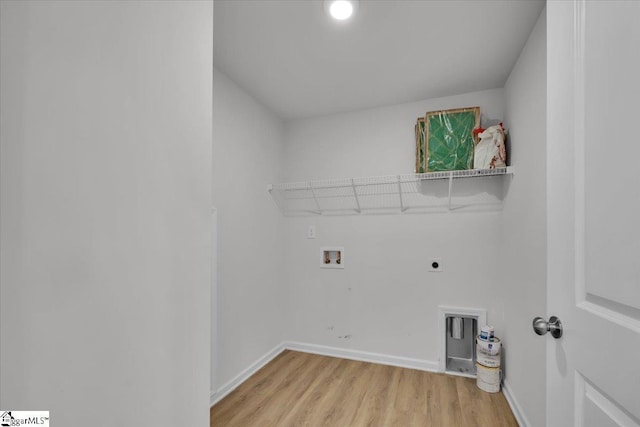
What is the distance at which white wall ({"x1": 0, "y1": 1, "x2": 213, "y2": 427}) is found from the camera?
60 cm

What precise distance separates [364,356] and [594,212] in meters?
2.47

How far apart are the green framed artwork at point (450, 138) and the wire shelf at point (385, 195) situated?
0.10 m

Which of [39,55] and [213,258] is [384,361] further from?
[39,55]

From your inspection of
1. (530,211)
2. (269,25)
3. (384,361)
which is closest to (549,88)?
(530,211)

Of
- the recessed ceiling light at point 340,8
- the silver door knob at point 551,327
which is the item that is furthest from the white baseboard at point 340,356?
the recessed ceiling light at point 340,8

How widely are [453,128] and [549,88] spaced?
5.09 ft

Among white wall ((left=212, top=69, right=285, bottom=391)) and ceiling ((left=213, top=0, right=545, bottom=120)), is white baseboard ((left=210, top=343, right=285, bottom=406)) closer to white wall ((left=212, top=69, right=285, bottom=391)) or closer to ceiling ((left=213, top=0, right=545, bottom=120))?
white wall ((left=212, top=69, right=285, bottom=391))

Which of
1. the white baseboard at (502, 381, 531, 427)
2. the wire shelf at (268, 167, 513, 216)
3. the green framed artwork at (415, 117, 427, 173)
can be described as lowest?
Result: the white baseboard at (502, 381, 531, 427)

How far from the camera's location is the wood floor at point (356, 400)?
1876 mm

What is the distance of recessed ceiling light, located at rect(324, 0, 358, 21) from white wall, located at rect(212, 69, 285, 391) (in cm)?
99

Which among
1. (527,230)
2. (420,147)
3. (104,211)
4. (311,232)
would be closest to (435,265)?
(527,230)

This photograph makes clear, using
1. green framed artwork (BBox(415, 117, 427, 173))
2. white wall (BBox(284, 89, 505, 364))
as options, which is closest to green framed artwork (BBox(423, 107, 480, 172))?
green framed artwork (BBox(415, 117, 427, 173))

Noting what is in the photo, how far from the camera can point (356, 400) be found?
209cm

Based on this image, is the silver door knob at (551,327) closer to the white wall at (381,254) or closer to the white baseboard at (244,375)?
the white wall at (381,254)
